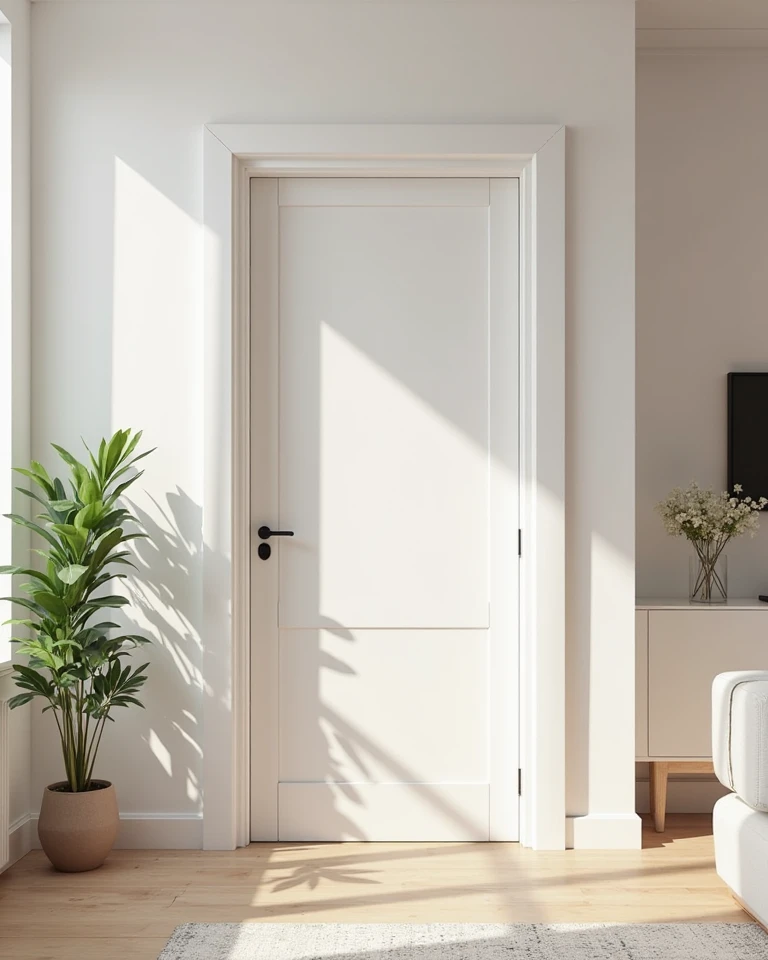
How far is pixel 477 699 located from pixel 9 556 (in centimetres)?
164

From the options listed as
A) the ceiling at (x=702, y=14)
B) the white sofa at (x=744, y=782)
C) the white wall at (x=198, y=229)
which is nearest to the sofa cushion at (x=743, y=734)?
the white sofa at (x=744, y=782)

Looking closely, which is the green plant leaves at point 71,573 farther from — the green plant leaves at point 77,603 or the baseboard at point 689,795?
the baseboard at point 689,795

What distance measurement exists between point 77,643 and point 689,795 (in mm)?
2341

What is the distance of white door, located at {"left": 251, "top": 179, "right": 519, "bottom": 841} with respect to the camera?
10.5 feet

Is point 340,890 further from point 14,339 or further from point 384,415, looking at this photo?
point 14,339

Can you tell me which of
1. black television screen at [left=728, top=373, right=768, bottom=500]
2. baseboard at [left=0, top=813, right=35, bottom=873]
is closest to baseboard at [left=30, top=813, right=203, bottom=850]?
baseboard at [left=0, top=813, right=35, bottom=873]

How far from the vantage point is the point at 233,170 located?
312 cm

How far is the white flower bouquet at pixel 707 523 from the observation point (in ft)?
11.0

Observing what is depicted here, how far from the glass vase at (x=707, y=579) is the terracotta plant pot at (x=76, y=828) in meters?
2.16

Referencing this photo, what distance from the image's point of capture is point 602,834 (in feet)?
10.2

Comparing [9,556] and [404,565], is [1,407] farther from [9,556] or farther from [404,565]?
[404,565]

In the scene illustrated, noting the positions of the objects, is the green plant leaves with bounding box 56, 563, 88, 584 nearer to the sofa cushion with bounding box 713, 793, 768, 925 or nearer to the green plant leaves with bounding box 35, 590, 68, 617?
the green plant leaves with bounding box 35, 590, 68, 617

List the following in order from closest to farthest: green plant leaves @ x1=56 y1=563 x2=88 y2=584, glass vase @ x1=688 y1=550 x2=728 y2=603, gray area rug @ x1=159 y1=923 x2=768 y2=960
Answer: gray area rug @ x1=159 y1=923 x2=768 y2=960, green plant leaves @ x1=56 y1=563 x2=88 y2=584, glass vase @ x1=688 y1=550 x2=728 y2=603

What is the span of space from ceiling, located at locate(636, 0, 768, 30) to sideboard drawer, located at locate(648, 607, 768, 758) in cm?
215
